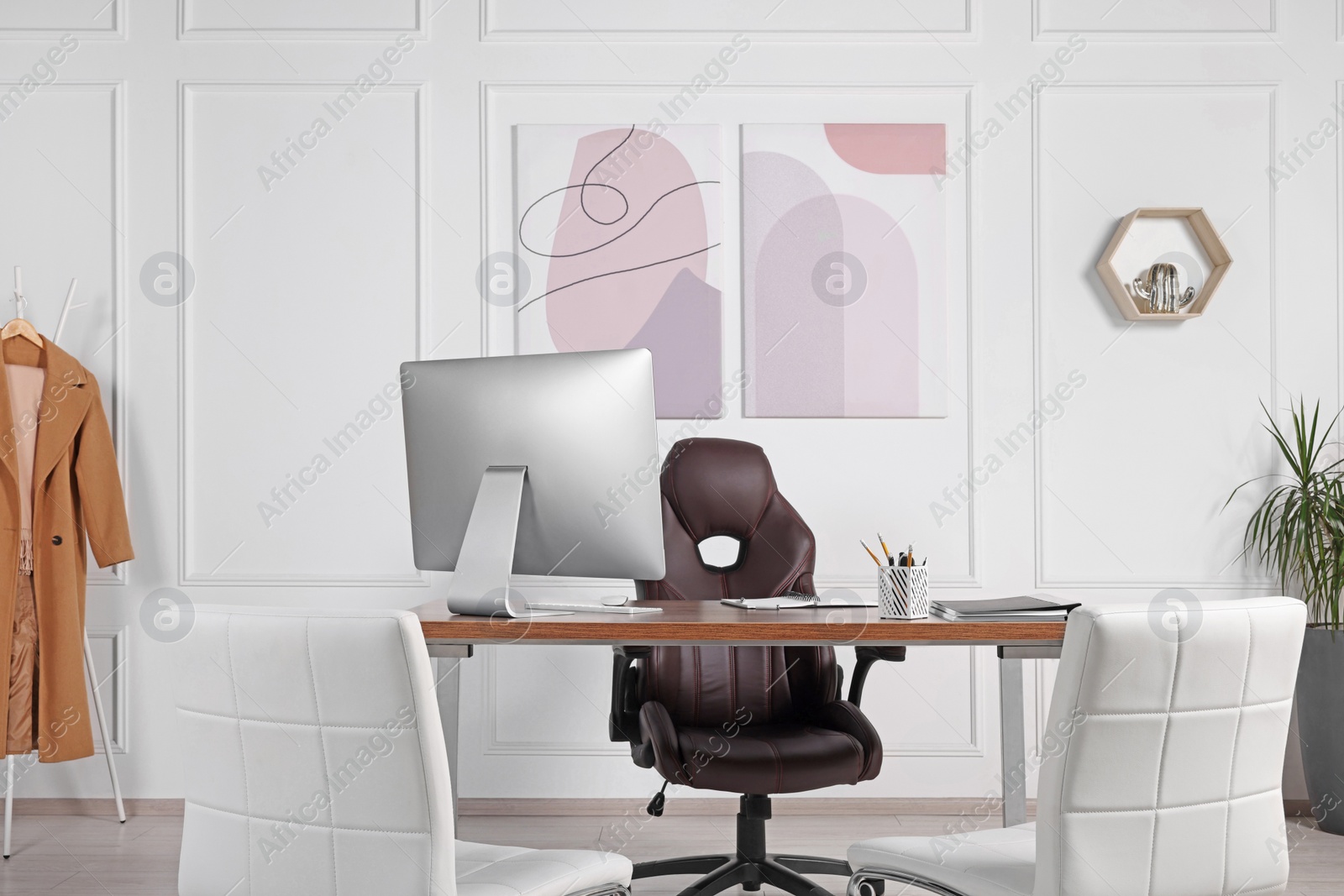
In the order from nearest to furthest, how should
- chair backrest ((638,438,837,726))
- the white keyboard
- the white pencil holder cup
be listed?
the white pencil holder cup < the white keyboard < chair backrest ((638,438,837,726))

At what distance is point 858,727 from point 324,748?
134 cm

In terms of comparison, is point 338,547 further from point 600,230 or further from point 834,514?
point 834,514

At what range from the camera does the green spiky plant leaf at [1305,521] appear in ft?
9.35

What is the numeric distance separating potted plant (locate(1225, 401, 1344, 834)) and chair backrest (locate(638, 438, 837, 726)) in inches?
63.2

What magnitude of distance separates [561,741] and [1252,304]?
106 inches

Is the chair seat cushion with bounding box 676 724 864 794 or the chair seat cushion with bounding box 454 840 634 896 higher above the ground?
the chair seat cushion with bounding box 454 840 634 896

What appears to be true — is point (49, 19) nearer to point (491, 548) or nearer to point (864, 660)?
point (491, 548)

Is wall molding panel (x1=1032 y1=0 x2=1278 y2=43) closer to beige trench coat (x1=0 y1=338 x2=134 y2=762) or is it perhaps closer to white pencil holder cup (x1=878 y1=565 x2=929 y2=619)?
white pencil holder cup (x1=878 y1=565 x2=929 y2=619)

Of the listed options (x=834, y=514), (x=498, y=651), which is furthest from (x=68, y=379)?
(x=834, y=514)

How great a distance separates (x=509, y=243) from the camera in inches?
123

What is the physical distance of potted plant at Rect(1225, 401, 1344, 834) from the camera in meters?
2.80

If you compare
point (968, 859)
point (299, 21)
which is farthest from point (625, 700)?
point (299, 21)

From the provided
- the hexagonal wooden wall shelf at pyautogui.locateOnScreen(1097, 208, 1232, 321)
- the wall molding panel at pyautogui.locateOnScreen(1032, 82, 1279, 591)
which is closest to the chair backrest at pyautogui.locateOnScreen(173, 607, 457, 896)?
the wall molding panel at pyautogui.locateOnScreen(1032, 82, 1279, 591)

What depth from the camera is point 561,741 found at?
307 cm
